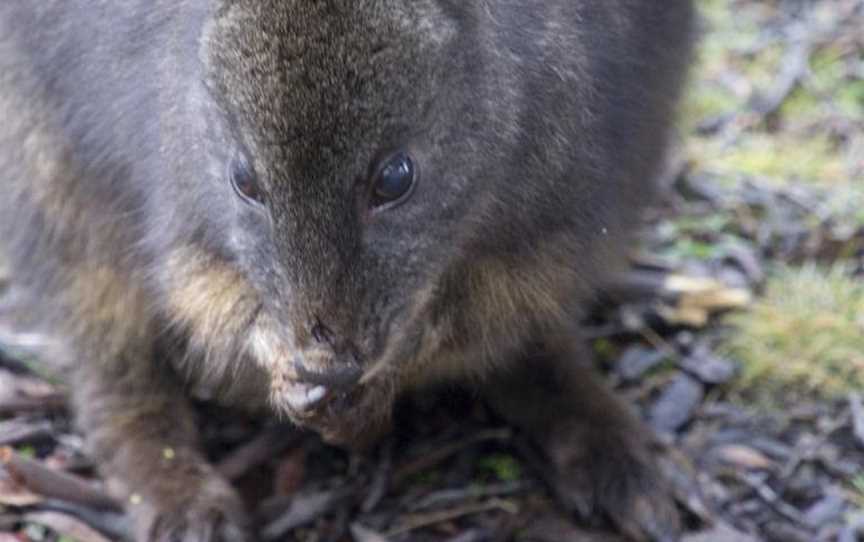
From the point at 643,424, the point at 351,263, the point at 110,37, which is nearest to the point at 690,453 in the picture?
the point at 643,424

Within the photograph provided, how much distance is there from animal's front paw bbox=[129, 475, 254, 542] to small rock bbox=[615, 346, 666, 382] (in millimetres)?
1264

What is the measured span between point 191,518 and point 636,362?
1.45 m

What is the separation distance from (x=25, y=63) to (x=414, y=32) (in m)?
1.49

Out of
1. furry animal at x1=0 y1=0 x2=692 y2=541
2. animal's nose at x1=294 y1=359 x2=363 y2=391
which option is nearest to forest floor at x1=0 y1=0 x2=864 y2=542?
furry animal at x1=0 y1=0 x2=692 y2=541

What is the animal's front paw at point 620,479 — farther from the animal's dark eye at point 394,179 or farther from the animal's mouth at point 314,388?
the animal's dark eye at point 394,179

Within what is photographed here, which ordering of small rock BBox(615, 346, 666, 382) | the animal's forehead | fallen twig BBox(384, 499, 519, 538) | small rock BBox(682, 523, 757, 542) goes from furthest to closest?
small rock BBox(615, 346, 666, 382), fallen twig BBox(384, 499, 519, 538), small rock BBox(682, 523, 757, 542), the animal's forehead

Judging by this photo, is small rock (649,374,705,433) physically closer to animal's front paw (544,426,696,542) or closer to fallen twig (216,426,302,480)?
animal's front paw (544,426,696,542)

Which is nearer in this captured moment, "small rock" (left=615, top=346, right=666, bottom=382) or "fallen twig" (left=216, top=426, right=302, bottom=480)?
"fallen twig" (left=216, top=426, right=302, bottom=480)

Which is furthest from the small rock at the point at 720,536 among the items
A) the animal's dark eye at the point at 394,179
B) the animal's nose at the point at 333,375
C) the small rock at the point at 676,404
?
the animal's dark eye at the point at 394,179

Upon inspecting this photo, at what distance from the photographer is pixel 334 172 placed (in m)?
2.64

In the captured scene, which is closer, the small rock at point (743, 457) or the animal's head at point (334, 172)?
the animal's head at point (334, 172)

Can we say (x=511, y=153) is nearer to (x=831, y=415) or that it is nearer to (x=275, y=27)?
(x=275, y=27)

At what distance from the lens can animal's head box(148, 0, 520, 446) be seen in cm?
257

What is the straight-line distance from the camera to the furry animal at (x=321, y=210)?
2.65 m
